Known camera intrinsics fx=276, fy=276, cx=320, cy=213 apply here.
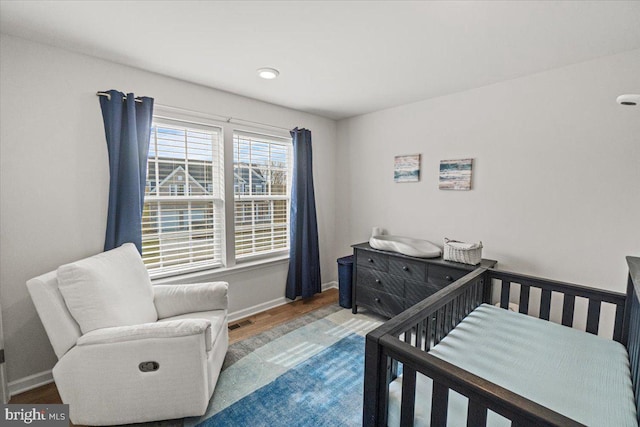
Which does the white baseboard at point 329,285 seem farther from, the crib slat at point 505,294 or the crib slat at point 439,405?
the crib slat at point 439,405

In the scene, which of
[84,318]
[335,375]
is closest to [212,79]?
[84,318]

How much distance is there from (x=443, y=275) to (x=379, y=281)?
2.28 ft

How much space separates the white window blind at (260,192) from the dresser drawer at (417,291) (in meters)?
1.55

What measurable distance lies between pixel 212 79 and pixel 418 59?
1744 mm

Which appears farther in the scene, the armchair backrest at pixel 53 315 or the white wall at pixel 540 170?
the white wall at pixel 540 170

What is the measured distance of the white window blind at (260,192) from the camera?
9.89 feet

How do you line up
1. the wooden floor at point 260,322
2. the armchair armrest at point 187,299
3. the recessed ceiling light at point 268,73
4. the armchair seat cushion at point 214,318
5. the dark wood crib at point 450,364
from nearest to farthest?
the dark wood crib at point 450,364, the wooden floor at point 260,322, the armchair seat cushion at point 214,318, the armchair armrest at point 187,299, the recessed ceiling light at point 268,73

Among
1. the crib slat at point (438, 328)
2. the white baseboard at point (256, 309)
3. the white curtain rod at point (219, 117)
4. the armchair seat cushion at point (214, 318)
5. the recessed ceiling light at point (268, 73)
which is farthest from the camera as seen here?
the white baseboard at point (256, 309)

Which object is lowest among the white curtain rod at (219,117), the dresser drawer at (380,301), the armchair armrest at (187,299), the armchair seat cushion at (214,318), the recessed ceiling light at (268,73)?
the dresser drawer at (380,301)

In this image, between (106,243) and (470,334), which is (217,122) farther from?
(470,334)

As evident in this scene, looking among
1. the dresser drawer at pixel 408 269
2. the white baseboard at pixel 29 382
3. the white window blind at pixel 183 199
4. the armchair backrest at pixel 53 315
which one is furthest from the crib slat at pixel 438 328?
the white baseboard at pixel 29 382

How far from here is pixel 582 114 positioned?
2086 mm

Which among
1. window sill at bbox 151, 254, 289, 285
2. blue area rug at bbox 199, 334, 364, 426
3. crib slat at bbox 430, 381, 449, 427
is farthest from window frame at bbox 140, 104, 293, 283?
crib slat at bbox 430, 381, 449, 427

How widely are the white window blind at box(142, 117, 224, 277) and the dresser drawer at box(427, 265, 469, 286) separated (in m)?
2.09
